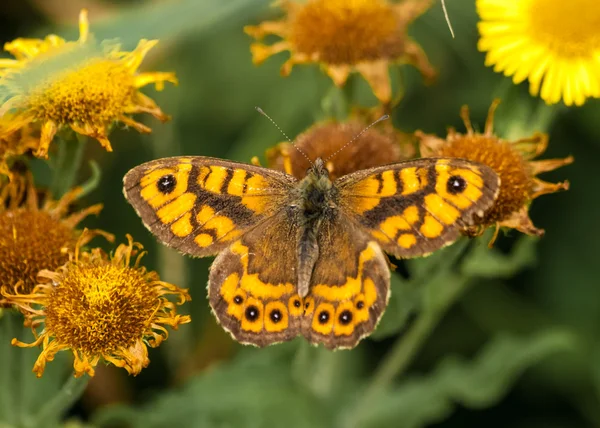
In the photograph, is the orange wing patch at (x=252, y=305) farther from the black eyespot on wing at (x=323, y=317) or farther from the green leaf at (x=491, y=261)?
the green leaf at (x=491, y=261)

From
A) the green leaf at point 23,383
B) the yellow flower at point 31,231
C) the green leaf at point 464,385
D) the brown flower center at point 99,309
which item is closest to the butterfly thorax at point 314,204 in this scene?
the brown flower center at point 99,309

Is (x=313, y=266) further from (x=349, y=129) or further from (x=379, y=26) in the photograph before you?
(x=379, y=26)

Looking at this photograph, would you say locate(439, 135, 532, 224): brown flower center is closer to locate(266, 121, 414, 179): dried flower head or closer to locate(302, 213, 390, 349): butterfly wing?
locate(266, 121, 414, 179): dried flower head

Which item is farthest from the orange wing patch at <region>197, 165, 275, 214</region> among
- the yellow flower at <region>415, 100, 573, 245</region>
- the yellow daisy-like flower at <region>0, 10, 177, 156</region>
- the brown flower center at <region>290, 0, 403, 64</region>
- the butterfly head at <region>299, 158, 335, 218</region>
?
the brown flower center at <region>290, 0, 403, 64</region>

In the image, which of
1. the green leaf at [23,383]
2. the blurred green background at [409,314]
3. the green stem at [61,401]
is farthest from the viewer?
the blurred green background at [409,314]

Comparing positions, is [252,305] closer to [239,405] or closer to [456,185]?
[456,185]

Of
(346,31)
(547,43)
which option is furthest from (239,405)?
(547,43)
